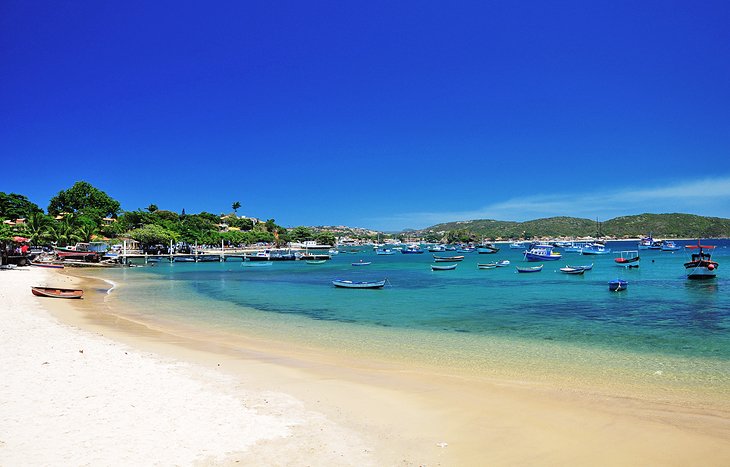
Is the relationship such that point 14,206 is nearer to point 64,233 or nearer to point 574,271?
point 64,233

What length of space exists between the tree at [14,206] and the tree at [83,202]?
42.8 feet

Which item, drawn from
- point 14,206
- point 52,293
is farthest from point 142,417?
point 14,206

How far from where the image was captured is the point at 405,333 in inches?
710

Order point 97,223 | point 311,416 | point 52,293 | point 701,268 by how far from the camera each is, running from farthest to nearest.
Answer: point 97,223 < point 701,268 < point 52,293 < point 311,416

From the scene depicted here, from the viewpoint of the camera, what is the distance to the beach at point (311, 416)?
19.8 feet

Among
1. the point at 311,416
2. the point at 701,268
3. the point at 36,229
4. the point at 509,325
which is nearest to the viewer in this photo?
the point at 311,416

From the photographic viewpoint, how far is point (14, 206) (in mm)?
92000

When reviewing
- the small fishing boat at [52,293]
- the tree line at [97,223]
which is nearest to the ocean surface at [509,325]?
the small fishing boat at [52,293]

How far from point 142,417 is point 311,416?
2.72m

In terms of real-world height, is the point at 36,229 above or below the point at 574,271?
above

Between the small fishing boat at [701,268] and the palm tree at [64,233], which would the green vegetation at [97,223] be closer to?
the palm tree at [64,233]

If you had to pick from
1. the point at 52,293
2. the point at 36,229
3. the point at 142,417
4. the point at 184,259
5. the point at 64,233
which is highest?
the point at 36,229

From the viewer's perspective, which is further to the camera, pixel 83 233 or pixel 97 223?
pixel 97 223

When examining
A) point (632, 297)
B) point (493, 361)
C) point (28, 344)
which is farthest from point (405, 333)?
point (632, 297)
